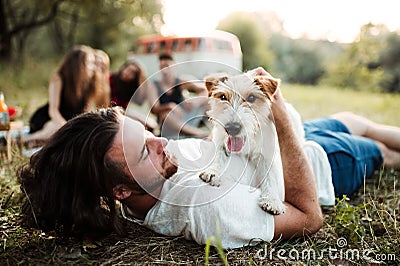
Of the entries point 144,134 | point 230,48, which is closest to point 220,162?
point 144,134

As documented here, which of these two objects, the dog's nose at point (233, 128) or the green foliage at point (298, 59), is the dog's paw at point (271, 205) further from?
the green foliage at point (298, 59)

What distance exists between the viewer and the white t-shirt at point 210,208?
88.7 inches

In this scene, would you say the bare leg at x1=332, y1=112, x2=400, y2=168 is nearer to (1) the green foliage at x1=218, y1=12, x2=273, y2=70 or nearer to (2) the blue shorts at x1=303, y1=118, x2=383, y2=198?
(2) the blue shorts at x1=303, y1=118, x2=383, y2=198

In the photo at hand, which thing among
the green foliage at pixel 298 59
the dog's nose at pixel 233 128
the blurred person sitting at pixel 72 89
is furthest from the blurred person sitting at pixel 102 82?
the green foliage at pixel 298 59

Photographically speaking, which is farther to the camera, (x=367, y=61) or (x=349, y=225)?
(x=367, y=61)

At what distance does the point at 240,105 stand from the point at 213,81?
0.88 feet

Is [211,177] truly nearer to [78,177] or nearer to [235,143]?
[235,143]

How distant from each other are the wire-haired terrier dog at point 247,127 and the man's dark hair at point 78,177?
2.01ft

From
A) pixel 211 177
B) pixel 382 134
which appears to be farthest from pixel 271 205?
pixel 382 134

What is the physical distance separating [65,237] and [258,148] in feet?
4.33

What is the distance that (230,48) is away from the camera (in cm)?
1426

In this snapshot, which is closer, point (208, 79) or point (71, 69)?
point (208, 79)

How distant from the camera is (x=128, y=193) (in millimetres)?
2357

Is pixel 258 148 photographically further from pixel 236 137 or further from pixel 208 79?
pixel 208 79
